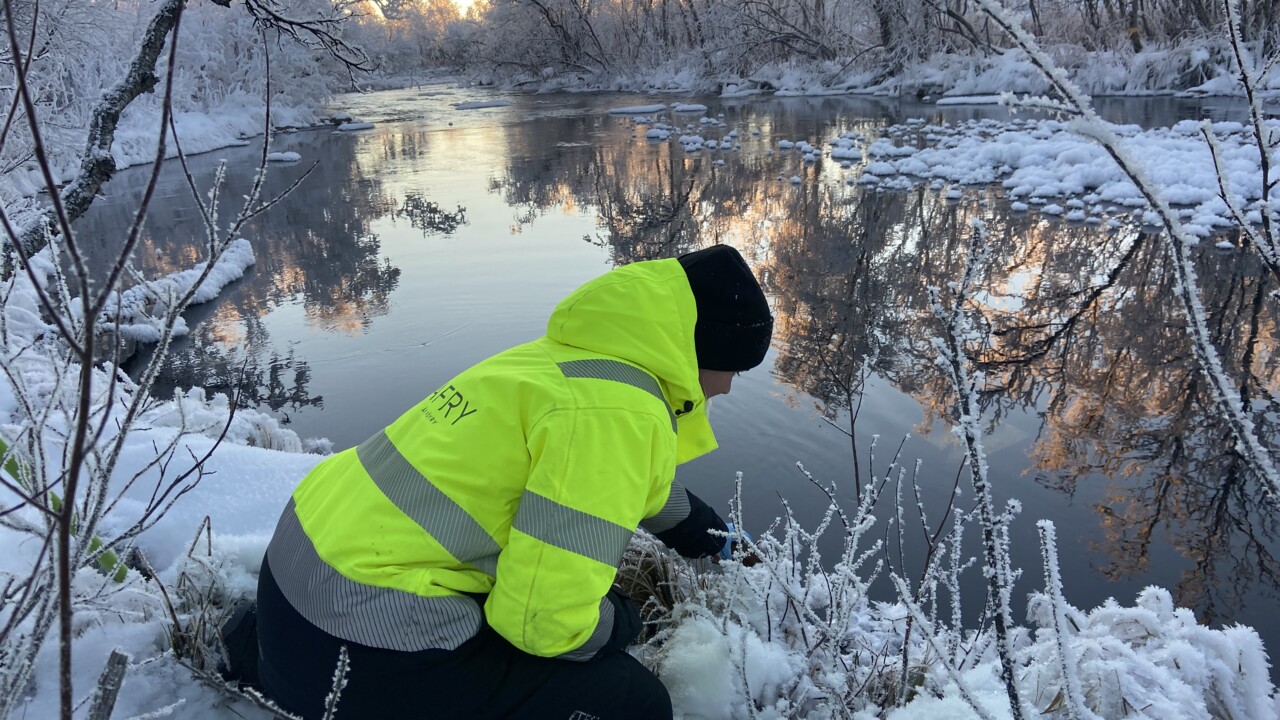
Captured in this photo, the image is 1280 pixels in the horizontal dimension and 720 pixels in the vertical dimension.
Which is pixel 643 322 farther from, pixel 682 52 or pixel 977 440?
pixel 682 52

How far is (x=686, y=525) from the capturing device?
2221 mm

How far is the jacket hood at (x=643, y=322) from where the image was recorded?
1656mm

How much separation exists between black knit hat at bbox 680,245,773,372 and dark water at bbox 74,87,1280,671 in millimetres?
481

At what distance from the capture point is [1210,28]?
16.4 meters

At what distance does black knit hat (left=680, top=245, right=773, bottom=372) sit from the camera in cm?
178

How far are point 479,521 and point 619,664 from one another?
1.49ft

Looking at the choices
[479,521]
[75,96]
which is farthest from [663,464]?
[75,96]

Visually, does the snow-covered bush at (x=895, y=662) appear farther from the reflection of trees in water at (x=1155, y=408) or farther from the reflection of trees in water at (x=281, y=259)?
the reflection of trees in water at (x=281, y=259)

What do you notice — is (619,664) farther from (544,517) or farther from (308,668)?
(308,668)

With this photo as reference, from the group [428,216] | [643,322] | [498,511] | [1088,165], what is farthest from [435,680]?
[1088,165]

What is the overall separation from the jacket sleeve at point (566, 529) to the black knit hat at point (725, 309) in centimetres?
38

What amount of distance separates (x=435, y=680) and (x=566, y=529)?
0.39 metres

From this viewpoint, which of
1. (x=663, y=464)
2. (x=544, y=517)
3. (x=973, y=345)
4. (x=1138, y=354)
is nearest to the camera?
(x=544, y=517)

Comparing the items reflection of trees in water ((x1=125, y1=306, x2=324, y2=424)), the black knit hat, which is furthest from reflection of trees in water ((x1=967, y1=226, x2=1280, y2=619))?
reflection of trees in water ((x1=125, y1=306, x2=324, y2=424))
